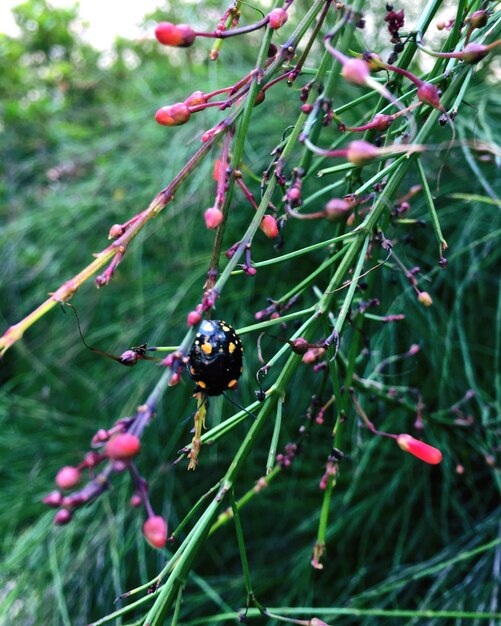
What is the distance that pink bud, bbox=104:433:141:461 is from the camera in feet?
0.94

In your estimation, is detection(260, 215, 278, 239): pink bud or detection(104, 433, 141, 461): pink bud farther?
detection(260, 215, 278, 239): pink bud

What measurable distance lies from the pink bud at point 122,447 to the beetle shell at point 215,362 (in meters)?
0.13

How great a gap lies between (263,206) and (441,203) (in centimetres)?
84

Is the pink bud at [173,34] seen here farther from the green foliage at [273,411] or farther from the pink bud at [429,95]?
the green foliage at [273,411]

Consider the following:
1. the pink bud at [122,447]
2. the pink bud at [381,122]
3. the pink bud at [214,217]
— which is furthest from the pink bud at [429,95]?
the pink bud at [122,447]

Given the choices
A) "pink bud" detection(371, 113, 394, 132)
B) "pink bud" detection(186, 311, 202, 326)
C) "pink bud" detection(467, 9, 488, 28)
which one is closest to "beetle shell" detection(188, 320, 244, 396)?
"pink bud" detection(186, 311, 202, 326)

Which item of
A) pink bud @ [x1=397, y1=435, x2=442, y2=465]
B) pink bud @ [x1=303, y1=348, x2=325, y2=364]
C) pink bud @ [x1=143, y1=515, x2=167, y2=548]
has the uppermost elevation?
pink bud @ [x1=143, y1=515, x2=167, y2=548]

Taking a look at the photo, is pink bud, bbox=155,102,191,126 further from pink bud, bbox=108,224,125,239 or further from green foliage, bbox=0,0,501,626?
green foliage, bbox=0,0,501,626

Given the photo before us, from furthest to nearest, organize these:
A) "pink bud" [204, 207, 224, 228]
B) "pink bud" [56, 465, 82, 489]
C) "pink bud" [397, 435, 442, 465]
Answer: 1. "pink bud" [397, 435, 442, 465]
2. "pink bud" [204, 207, 224, 228]
3. "pink bud" [56, 465, 82, 489]

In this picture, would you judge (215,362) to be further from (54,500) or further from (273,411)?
(273,411)

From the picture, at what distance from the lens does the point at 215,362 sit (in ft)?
1.39

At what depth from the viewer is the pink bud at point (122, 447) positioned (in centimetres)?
29

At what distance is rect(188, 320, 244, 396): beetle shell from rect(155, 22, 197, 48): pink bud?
0.59 ft

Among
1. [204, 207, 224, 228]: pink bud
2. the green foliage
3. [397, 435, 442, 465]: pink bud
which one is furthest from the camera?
the green foliage
